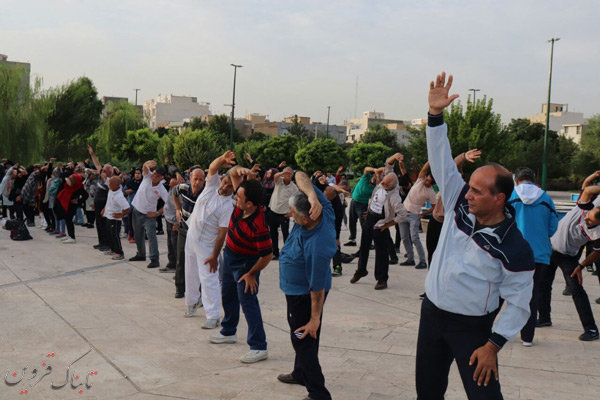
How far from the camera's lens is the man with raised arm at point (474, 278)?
271cm

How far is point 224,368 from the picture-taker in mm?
4906

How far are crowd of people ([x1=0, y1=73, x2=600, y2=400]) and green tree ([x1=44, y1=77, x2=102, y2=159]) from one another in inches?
1298

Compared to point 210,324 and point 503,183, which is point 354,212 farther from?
point 503,183

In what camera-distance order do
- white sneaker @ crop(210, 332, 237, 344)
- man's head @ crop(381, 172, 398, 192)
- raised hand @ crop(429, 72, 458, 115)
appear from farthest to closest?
man's head @ crop(381, 172, 398, 192) < white sneaker @ crop(210, 332, 237, 344) < raised hand @ crop(429, 72, 458, 115)

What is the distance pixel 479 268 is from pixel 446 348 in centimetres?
52

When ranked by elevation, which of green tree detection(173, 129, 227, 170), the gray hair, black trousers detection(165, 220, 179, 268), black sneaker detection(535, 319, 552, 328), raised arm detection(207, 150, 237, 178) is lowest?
black sneaker detection(535, 319, 552, 328)

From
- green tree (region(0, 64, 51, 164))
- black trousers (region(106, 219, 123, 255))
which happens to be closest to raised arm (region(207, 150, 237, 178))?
black trousers (region(106, 219, 123, 255))

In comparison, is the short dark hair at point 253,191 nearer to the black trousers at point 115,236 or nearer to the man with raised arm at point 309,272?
the man with raised arm at point 309,272

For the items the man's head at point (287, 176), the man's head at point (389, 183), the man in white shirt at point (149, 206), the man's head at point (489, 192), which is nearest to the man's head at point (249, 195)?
the man's head at point (489, 192)

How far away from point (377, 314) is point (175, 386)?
3148 mm

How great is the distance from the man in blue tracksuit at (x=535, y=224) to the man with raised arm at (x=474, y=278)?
3.14 m

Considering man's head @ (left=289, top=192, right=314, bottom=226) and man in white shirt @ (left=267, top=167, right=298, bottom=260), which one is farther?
man in white shirt @ (left=267, top=167, right=298, bottom=260)

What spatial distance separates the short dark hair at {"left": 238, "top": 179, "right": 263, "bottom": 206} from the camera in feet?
16.3

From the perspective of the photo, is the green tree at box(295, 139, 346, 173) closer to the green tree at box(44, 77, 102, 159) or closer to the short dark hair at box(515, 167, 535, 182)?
the green tree at box(44, 77, 102, 159)
